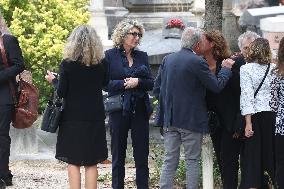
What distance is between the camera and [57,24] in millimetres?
13203

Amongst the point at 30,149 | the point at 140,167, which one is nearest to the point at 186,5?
the point at 30,149

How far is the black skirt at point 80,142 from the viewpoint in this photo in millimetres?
7375

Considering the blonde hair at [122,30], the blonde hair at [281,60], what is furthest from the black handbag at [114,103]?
the blonde hair at [281,60]

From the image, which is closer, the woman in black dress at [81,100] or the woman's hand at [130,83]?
the woman in black dress at [81,100]

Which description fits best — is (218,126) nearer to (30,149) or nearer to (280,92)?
(280,92)

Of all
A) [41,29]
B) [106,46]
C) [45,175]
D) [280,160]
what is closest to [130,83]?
[280,160]

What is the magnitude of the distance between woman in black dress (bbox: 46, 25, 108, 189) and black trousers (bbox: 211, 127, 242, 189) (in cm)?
120

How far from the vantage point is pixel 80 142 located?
24.2 ft

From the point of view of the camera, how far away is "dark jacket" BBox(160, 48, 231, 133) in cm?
743

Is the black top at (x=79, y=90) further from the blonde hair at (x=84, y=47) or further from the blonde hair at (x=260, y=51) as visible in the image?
the blonde hair at (x=260, y=51)

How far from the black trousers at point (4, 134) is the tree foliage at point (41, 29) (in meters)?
4.38

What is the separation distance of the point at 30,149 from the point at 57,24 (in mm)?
3102

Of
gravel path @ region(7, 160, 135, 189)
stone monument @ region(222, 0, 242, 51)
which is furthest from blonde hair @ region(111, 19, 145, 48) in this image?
stone monument @ region(222, 0, 242, 51)

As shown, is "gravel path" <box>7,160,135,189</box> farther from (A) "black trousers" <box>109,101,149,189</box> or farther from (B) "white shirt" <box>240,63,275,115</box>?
(B) "white shirt" <box>240,63,275,115</box>
